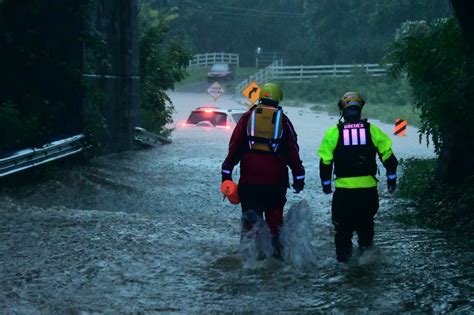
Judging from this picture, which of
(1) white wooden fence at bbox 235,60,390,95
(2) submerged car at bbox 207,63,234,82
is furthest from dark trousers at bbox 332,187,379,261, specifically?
(2) submerged car at bbox 207,63,234,82

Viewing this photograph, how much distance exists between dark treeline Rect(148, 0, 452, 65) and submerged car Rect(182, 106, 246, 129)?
126ft

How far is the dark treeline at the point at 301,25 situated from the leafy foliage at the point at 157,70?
131 ft

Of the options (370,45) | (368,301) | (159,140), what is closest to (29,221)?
(368,301)

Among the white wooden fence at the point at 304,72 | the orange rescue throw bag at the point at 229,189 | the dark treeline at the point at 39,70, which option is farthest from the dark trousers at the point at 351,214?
the white wooden fence at the point at 304,72

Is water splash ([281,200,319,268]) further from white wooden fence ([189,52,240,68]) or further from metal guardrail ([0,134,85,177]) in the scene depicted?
white wooden fence ([189,52,240,68])

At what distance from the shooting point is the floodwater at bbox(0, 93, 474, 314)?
665 centimetres

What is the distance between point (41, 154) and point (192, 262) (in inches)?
224

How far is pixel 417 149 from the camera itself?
2647 centimetres

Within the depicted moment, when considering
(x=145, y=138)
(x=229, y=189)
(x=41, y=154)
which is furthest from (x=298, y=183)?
(x=145, y=138)

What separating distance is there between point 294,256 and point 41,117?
7374mm

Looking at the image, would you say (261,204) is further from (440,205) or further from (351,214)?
(440,205)

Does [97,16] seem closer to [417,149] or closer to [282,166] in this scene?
[282,166]

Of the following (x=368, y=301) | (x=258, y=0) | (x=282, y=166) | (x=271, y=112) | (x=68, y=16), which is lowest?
(x=368, y=301)

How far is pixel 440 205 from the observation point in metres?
10.9
